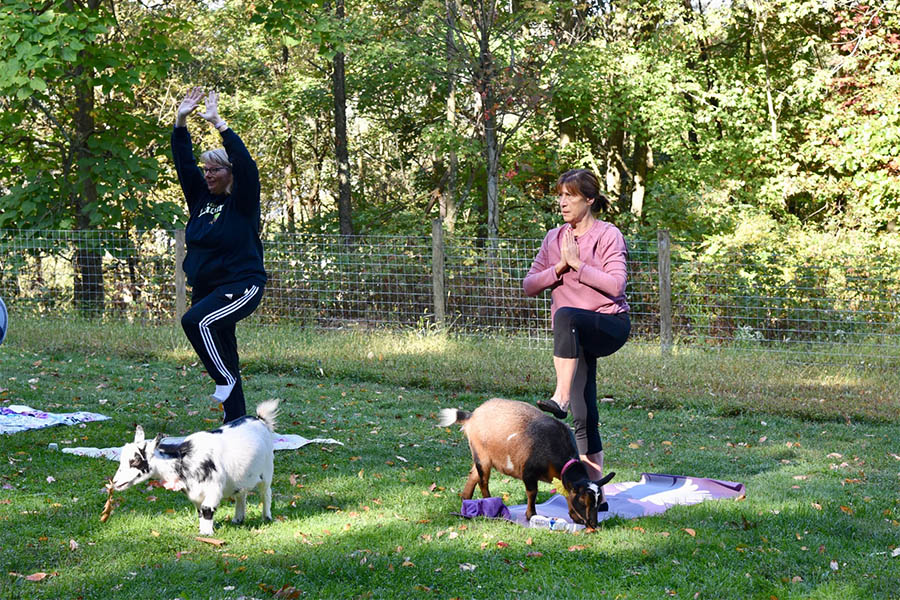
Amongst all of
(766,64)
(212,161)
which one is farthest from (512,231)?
(212,161)

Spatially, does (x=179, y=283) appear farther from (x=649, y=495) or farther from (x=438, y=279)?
(x=649, y=495)

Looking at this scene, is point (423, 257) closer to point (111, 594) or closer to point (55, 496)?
point (55, 496)

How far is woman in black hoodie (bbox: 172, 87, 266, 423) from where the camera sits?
5.34 meters

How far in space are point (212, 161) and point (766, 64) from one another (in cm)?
1633

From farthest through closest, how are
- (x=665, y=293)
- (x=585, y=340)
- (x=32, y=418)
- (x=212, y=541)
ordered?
1. (x=665, y=293)
2. (x=32, y=418)
3. (x=585, y=340)
4. (x=212, y=541)

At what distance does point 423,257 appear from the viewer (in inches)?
482

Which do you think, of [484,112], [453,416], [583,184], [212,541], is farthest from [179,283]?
[583,184]

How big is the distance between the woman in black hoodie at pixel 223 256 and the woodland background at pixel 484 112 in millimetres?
7109

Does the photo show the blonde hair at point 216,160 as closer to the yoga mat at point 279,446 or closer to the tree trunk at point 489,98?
the yoga mat at point 279,446

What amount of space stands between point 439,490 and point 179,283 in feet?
26.6

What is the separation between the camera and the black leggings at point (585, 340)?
197 inches

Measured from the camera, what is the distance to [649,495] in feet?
18.9

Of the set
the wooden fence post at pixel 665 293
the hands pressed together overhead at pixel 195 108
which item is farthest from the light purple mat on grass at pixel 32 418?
the wooden fence post at pixel 665 293

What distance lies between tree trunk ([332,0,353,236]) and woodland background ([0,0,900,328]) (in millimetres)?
49
